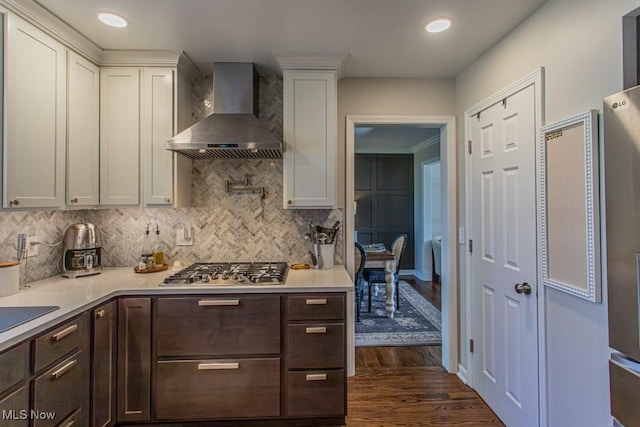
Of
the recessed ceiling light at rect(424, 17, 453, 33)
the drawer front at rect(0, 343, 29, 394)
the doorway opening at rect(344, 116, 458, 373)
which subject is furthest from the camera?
the doorway opening at rect(344, 116, 458, 373)

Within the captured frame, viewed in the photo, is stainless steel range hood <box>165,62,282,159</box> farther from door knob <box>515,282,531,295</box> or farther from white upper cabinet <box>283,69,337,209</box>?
door knob <box>515,282,531,295</box>

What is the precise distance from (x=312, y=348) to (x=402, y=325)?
213 centimetres

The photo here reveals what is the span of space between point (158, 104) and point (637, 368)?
9.53ft

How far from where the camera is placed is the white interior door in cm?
185

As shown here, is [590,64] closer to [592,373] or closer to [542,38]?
[542,38]

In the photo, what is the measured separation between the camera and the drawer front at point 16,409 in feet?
4.12

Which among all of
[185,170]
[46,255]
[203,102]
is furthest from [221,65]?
[46,255]

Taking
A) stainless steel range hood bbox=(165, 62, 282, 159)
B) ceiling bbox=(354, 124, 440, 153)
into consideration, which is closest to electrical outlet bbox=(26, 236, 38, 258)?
stainless steel range hood bbox=(165, 62, 282, 159)

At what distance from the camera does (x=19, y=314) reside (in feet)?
4.94

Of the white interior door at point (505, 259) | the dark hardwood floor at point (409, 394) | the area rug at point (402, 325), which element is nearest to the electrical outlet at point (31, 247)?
the dark hardwood floor at point (409, 394)

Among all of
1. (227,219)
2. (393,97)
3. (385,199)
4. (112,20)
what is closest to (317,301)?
(227,219)

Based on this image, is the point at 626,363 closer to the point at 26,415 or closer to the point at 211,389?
the point at 211,389

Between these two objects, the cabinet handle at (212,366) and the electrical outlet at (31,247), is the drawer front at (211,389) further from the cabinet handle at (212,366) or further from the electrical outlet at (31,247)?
the electrical outlet at (31,247)

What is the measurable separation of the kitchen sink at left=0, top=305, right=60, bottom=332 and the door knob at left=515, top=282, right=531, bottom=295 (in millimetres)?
2486
